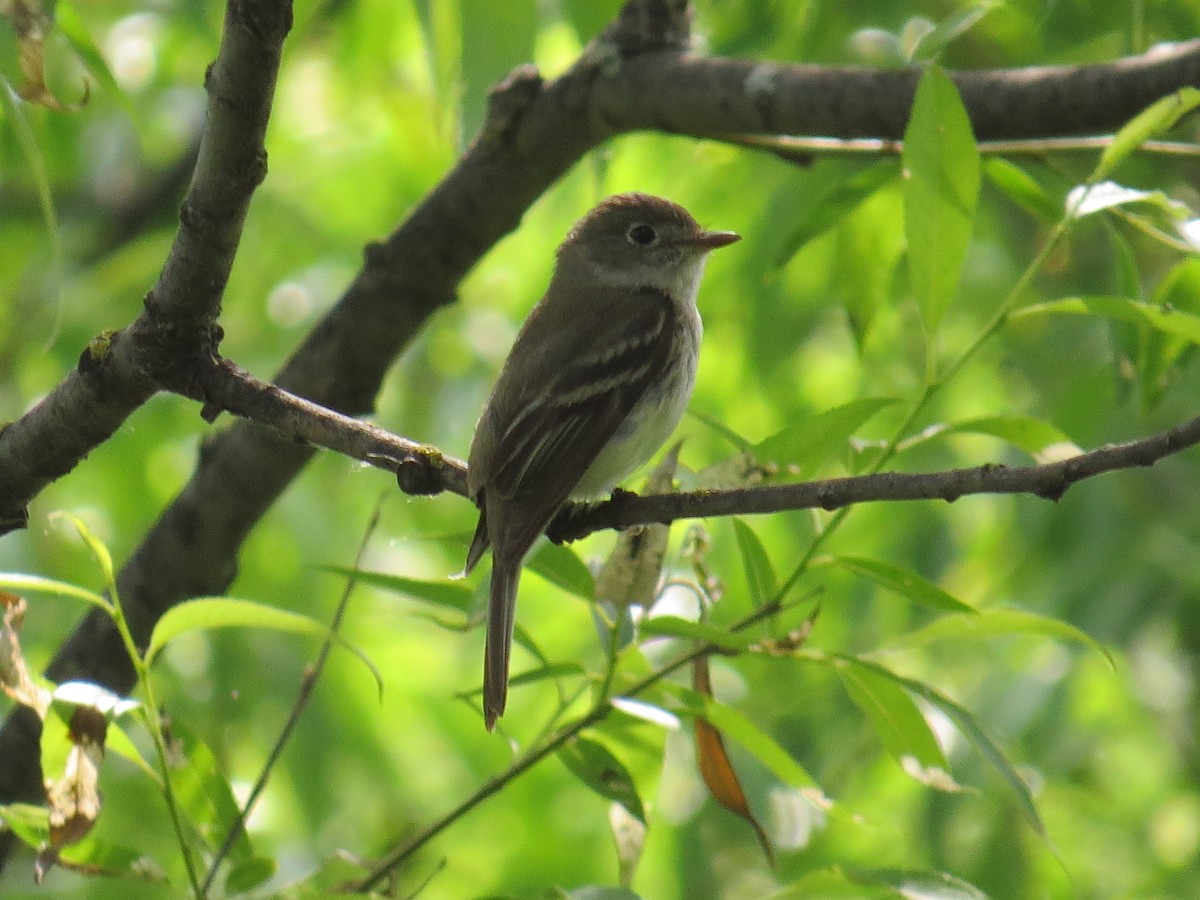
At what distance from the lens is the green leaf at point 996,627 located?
250 centimetres

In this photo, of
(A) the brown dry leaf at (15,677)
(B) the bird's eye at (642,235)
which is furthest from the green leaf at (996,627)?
(B) the bird's eye at (642,235)

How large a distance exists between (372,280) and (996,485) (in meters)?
2.20

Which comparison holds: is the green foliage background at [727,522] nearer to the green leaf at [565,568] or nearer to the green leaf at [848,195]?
the green leaf at [848,195]

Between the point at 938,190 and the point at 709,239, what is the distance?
183 cm

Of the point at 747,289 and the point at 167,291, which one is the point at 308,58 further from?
the point at 167,291

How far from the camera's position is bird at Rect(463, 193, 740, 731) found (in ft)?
10.7

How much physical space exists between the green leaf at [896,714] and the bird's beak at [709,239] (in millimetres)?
1957

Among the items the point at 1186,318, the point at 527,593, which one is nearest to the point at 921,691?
the point at 1186,318

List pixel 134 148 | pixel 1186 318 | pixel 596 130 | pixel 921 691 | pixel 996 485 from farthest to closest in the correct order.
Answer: pixel 134 148
pixel 596 130
pixel 921 691
pixel 1186 318
pixel 996 485

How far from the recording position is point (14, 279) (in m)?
6.59

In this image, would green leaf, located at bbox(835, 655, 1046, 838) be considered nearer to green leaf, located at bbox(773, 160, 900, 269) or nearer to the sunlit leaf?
the sunlit leaf

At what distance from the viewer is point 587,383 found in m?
3.94

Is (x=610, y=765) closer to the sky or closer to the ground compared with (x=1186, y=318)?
closer to the ground

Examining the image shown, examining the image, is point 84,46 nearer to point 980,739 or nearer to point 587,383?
point 587,383
